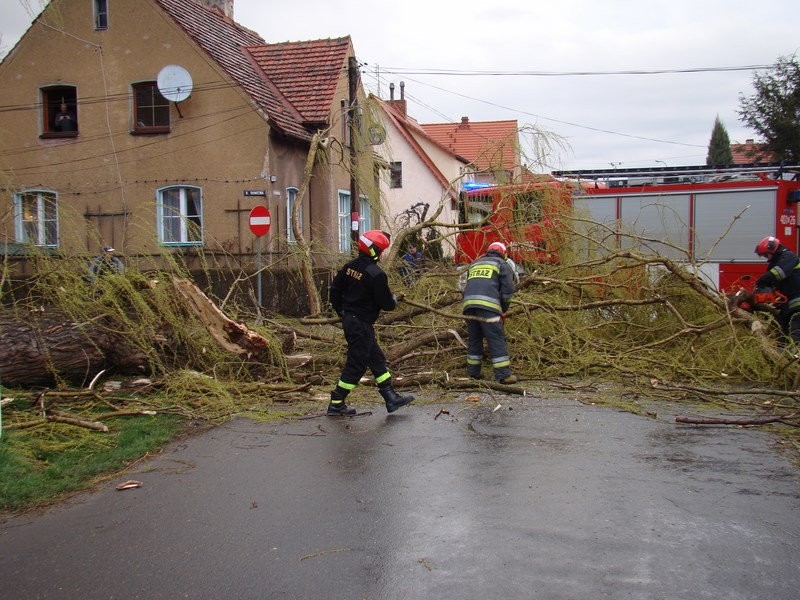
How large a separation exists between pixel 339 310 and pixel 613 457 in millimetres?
3034

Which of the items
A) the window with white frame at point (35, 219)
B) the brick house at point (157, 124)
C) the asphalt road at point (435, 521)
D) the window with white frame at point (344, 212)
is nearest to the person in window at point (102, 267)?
the window with white frame at point (35, 219)

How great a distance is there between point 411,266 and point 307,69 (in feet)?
40.8

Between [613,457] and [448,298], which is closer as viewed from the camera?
[613,457]

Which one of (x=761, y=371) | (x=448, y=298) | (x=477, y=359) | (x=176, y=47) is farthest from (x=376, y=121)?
(x=176, y=47)

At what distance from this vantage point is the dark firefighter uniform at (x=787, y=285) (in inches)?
351

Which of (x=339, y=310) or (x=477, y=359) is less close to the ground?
(x=339, y=310)

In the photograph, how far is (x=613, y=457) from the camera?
5.52 meters

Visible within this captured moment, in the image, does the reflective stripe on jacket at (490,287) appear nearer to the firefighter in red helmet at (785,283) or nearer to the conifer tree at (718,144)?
the firefighter in red helmet at (785,283)

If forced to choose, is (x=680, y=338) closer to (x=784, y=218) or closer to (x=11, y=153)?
(x=784, y=218)

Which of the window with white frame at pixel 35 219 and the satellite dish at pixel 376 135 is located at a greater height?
the satellite dish at pixel 376 135

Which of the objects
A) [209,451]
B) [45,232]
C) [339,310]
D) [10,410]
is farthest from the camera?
[45,232]

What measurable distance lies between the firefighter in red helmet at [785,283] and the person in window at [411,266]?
4.25 metres

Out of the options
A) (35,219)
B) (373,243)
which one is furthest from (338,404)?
(35,219)

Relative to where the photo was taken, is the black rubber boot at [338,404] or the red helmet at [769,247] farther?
the red helmet at [769,247]
